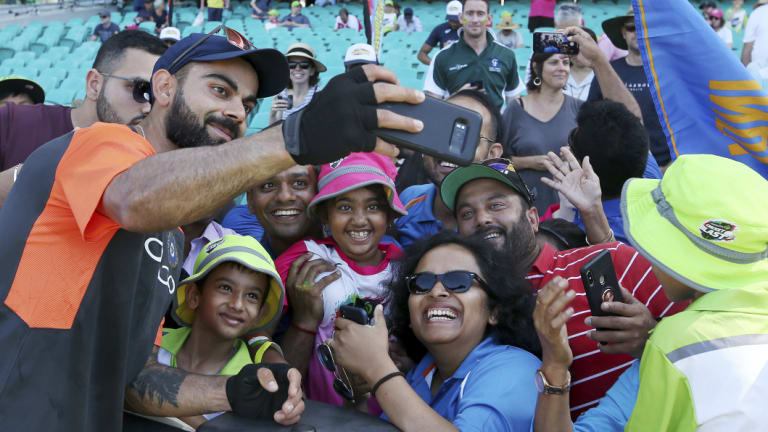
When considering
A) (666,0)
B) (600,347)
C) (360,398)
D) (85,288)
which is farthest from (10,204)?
(666,0)

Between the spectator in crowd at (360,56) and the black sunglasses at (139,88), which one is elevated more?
the black sunglasses at (139,88)

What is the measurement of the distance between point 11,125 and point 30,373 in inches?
75.1

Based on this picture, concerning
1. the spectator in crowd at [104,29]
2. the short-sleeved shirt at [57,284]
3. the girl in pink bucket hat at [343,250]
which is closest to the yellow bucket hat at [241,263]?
the girl in pink bucket hat at [343,250]

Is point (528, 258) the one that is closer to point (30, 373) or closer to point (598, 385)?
point (598, 385)

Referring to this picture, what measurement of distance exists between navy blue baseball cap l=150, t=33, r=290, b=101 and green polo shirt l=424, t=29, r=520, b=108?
138 inches

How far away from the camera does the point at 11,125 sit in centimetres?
295

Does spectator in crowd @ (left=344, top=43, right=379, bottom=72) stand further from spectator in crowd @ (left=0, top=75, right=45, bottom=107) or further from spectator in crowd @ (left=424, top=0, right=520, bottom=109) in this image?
spectator in crowd @ (left=0, top=75, right=45, bottom=107)

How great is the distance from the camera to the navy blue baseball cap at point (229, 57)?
6.37 feet

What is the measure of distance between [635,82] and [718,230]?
341cm

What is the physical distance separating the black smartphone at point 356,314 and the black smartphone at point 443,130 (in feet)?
3.03

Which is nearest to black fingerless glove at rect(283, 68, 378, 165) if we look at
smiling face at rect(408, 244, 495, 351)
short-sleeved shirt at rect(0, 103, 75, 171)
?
smiling face at rect(408, 244, 495, 351)

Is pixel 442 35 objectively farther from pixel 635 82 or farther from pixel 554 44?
pixel 554 44

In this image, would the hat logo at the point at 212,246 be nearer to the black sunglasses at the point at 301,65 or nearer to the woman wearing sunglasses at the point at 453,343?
the woman wearing sunglasses at the point at 453,343

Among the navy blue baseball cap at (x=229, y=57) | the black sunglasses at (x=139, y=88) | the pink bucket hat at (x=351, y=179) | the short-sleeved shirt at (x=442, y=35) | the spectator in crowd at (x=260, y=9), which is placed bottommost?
the spectator in crowd at (x=260, y=9)
